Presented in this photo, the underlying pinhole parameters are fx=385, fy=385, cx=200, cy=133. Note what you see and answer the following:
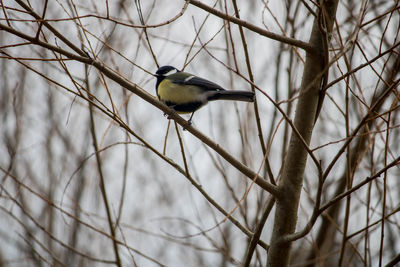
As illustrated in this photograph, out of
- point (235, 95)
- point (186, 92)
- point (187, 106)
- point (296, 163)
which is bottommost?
point (296, 163)

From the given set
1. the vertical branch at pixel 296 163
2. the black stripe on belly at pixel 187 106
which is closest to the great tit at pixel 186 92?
the black stripe on belly at pixel 187 106

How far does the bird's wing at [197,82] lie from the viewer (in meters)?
2.95

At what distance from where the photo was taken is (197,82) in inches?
120

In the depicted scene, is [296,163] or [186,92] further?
[186,92]

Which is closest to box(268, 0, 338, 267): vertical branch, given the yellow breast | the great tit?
the great tit

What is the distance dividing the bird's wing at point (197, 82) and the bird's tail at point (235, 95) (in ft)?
0.37

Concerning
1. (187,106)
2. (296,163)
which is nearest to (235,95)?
(187,106)

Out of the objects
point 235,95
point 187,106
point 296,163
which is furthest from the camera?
point 187,106

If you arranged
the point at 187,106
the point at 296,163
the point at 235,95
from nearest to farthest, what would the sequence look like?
the point at 296,163 < the point at 235,95 < the point at 187,106

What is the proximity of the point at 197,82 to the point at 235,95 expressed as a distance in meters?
0.54

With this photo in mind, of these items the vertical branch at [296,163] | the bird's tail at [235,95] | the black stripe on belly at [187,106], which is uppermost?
the black stripe on belly at [187,106]

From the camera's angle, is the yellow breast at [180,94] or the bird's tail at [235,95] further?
the yellow breast at [180,94]

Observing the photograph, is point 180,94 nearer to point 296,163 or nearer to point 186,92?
point 186,92

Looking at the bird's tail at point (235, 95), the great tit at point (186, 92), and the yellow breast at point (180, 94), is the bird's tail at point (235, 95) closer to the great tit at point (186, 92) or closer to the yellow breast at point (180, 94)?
the great tit at point (186, 92)
